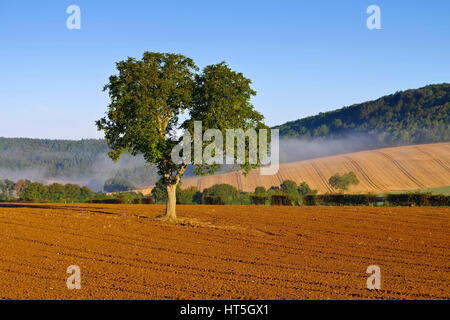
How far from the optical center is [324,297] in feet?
46.0

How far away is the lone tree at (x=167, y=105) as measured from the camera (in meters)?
33.8

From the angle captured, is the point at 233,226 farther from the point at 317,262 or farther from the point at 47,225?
the point at 317,262

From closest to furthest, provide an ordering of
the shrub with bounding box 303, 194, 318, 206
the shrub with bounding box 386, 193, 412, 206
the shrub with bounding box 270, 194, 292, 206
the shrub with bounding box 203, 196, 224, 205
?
the shrub with bounding box 386, 193, 412, 206, the shrub with bounding box 270, 194, 292, 206, the shrub with bounding box 303, 194, 318, 206, the shrub with bounding box 203, 196, 224, 205

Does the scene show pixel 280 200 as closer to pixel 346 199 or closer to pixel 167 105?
pixel 346 199

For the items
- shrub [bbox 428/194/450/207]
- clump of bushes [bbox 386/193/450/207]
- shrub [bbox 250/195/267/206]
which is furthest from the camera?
shrub [bbox 250/195/267/206]

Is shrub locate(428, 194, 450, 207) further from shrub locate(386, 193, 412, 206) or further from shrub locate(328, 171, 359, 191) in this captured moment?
shrub locate(328, 171, 359, 191)

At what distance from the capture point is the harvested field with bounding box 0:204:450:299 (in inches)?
582

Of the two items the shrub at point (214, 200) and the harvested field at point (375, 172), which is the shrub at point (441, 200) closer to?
the shrub at point (214, 200)

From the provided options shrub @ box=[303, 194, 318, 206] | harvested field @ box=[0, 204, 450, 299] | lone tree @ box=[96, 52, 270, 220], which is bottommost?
harvested field @ box=[0, 204, 450, 299]

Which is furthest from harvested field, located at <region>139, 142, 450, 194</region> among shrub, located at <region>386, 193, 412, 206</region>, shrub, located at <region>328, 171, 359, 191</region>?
shrub, located at <region>386, 193, 412, 206</region>

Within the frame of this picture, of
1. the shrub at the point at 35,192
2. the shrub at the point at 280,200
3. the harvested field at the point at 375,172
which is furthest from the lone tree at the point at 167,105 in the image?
the harvested field at the point at 375,172

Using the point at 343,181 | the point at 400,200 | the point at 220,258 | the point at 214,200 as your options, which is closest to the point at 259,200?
the point at 214,200

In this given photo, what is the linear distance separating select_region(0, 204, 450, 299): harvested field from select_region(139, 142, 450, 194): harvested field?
8121 cm
